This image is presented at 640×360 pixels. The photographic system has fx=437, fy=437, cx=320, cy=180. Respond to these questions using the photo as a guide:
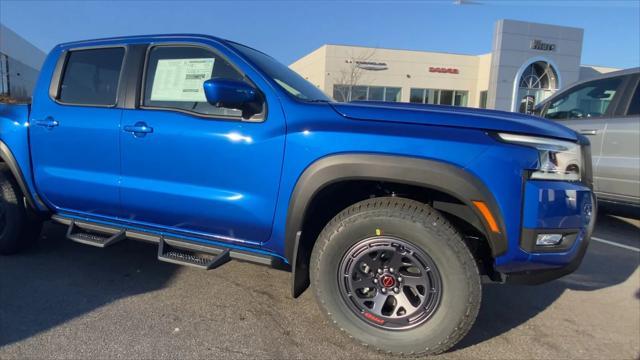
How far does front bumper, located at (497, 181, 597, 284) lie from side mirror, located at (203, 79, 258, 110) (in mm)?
1617

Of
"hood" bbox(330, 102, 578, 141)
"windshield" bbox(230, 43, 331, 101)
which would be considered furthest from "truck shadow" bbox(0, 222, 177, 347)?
"hood" bbox(330, 102, 578, 141)


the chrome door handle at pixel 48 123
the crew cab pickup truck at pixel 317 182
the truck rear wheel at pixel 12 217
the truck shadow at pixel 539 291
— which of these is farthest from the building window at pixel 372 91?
the crew cab pickup truck at pixel 317 182

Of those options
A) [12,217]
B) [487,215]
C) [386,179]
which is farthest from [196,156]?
[12,217]

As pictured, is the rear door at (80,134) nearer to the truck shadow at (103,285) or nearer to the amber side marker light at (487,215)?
the truck shadow at (103,285)

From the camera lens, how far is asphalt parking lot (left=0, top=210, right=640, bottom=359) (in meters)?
2.53

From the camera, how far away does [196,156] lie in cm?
278

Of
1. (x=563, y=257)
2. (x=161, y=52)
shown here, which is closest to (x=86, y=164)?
(x=161, y=52)

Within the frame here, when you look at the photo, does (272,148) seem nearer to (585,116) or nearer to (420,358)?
(420,358)

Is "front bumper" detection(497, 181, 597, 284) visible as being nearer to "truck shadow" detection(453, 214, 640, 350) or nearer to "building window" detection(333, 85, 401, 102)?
"truck shadow" detection(453, 214, 640, 350)

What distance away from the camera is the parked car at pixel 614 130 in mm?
4773

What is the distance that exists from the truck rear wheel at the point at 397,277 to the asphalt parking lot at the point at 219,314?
219 mm

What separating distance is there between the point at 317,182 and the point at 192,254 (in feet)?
3.81

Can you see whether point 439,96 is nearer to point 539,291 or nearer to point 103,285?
point 539,291

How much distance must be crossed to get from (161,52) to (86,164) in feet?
3.24
